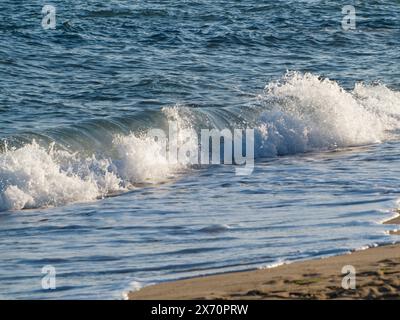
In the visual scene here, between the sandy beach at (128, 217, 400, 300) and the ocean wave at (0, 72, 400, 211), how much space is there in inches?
135

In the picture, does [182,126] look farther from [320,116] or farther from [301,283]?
[301,283]

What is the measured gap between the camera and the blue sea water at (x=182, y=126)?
7.37 metres

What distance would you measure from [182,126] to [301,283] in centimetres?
670

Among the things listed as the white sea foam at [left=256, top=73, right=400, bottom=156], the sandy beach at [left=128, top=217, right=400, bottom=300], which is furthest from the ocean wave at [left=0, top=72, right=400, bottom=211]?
the sandy beach at [left=128, top=217, right=400, bottom=300]

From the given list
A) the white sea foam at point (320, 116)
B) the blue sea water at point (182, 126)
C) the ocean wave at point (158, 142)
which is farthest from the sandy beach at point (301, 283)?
the white sea foam at point (320, 116)

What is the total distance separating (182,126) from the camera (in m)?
12.8

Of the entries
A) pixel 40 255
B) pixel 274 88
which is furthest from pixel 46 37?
pixel 40 255

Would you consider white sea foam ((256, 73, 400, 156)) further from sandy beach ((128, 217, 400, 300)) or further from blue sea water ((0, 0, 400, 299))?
sandy beach ((128, 217, 400, 300))

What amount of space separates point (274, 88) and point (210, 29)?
512cm

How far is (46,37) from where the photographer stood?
1753 centimetres

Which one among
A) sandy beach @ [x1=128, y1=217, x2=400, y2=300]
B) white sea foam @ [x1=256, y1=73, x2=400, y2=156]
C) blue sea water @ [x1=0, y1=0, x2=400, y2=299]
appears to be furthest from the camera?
white sea foam @ [x1=256, y1=73, x2=400, y2=156]

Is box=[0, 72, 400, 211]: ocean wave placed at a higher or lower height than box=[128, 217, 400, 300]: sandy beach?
higher

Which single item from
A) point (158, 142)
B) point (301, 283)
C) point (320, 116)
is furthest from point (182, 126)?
point (301, 283)

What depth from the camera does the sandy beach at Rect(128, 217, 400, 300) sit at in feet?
19.4
